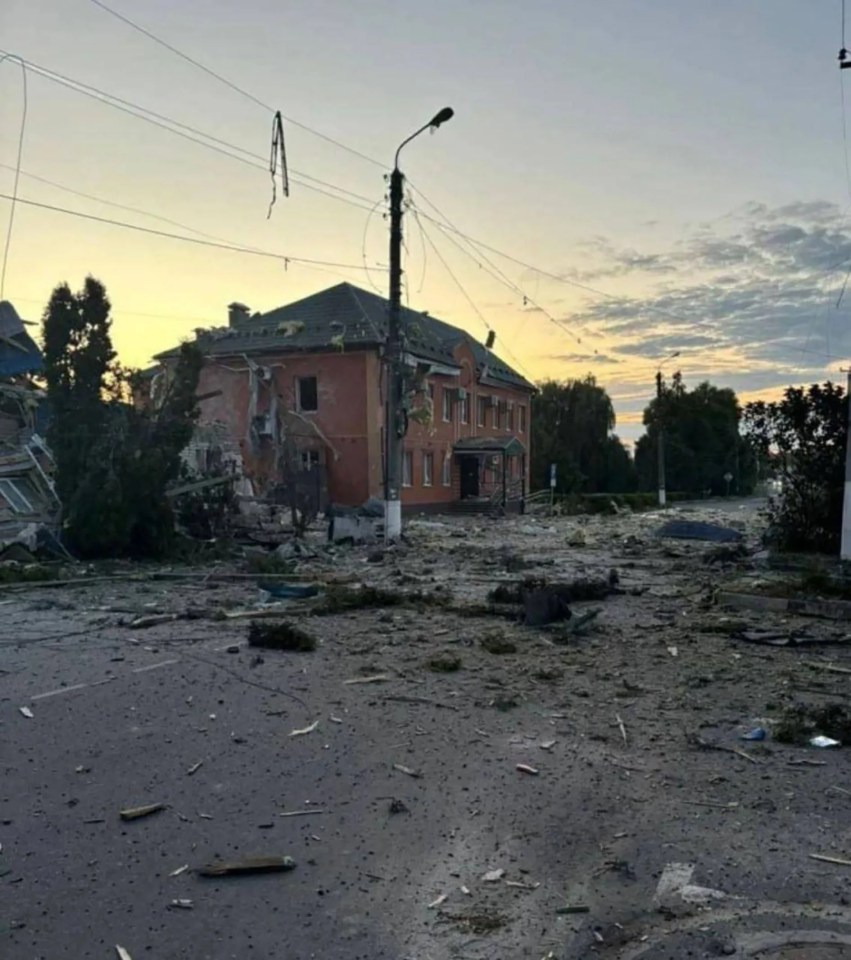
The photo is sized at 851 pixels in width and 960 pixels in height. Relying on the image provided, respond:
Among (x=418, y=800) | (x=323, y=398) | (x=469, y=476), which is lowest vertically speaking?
(x=418, y=800)

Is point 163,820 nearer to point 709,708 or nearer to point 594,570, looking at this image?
point 709,708

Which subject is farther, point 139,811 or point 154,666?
point 154,666

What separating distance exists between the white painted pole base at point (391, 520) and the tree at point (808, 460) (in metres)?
9.58

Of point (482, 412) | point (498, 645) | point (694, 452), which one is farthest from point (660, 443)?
point (498, 645)

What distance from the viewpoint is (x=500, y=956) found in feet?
10.4

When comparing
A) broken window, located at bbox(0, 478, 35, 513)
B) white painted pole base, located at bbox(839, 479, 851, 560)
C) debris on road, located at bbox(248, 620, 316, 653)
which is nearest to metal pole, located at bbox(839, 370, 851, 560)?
white painted pole base, located at bbox(839, 479, 851, 560)

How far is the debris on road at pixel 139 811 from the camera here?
4367 mm

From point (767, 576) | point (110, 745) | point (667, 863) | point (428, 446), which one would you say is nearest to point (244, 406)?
point (428, 446)

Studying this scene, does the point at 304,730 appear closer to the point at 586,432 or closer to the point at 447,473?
the point at 447,473

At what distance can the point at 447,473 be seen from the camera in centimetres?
4172

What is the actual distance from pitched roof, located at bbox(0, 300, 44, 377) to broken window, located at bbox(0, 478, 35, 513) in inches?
471

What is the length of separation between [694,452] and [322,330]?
46.6 meters

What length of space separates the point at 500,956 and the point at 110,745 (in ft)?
10.9

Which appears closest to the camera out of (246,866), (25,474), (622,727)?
(246,866)
